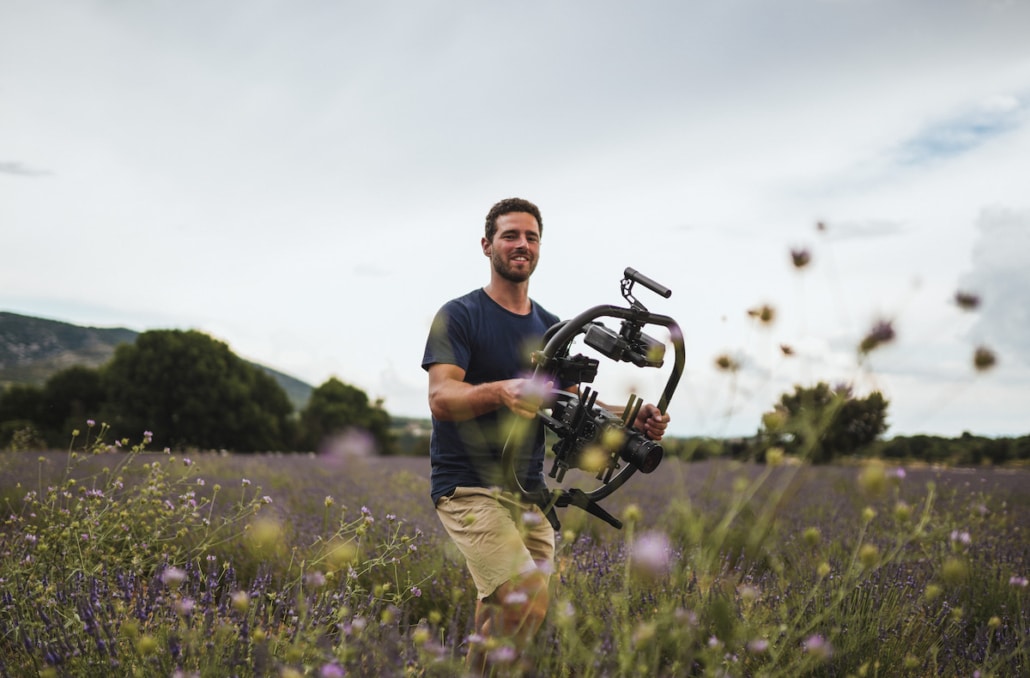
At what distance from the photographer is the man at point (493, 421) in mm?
2506

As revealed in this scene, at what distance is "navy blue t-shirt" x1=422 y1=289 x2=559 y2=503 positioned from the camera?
285cm

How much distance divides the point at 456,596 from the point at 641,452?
725 millimetres

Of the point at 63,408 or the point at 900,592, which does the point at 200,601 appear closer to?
the point at 900,592

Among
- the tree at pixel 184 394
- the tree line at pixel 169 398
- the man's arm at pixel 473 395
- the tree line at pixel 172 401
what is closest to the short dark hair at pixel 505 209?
the man's arm at pixel 473 395

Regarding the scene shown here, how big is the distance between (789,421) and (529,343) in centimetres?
131

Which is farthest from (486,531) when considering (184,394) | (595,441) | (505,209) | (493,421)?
(184,394)

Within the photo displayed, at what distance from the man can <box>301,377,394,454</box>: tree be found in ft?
121

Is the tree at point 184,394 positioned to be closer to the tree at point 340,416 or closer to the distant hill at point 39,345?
the tree at point 340,416

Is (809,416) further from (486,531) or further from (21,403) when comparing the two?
(21,403)

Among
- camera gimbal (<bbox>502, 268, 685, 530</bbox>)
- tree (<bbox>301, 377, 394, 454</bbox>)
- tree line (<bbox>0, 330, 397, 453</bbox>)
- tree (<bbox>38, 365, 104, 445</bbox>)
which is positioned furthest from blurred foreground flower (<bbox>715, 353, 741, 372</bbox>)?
tree (<bbox>301, 377, 394, 454</bbox>)

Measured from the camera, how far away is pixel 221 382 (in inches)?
1248

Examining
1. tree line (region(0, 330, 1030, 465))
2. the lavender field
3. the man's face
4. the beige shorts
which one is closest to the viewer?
the lavender field

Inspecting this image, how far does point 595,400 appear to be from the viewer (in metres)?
2.27

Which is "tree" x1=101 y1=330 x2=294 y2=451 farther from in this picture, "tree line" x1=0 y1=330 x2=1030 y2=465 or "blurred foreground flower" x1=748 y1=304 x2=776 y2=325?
"blurred foreground flower" x1=748 y1=304 x2=776 y2=325
